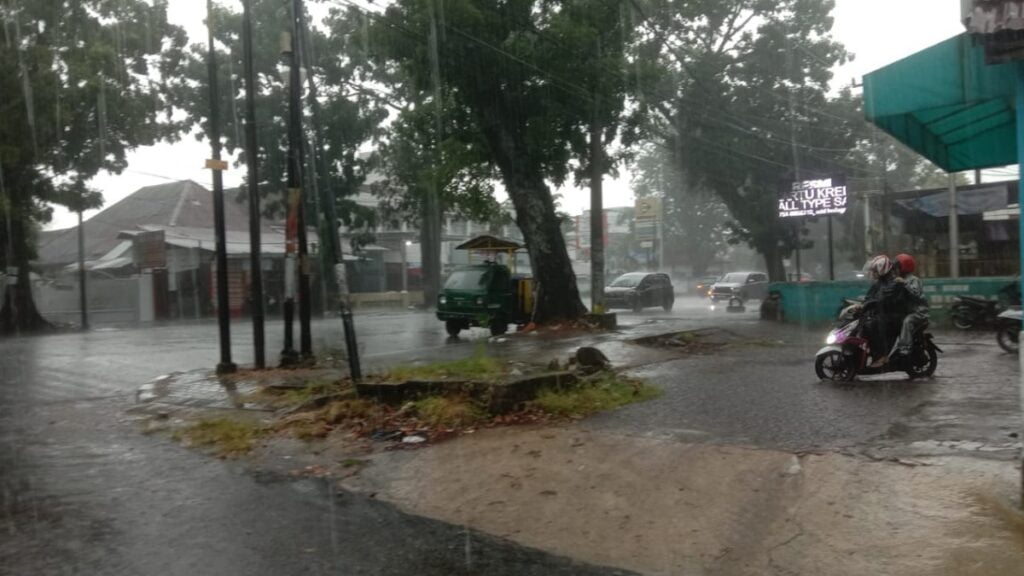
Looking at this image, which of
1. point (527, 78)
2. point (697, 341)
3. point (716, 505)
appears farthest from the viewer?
point (527, 78)

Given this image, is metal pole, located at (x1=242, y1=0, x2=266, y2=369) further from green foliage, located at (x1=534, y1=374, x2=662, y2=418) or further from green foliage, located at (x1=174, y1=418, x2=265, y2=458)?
green foliage, located at (x1=534, y1=374, x2=662, y2=418)

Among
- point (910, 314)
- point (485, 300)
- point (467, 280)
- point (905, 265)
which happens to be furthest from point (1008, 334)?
point (467, 280)

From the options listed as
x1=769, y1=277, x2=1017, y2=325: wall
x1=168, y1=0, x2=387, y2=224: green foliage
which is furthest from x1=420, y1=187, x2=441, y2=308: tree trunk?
x1=769, y1=277, x2=1017, y2=325: wall

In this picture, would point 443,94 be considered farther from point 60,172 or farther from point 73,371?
point 60,172

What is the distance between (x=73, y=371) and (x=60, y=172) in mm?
18421

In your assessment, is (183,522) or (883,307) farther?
(883,307)

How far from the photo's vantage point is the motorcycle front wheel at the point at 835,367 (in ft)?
35.3

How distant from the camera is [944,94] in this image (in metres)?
6.59

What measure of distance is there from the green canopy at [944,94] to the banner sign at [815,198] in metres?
17.2

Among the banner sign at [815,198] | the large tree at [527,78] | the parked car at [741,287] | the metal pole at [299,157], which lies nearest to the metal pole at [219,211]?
the metal pole at [299,157]

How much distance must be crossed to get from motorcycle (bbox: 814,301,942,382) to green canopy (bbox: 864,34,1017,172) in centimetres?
233

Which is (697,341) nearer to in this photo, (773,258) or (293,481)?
(293,481)

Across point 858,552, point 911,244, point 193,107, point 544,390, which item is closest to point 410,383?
point 544,390

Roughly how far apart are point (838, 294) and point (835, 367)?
12.5 m
